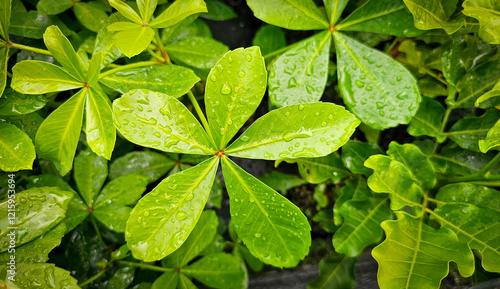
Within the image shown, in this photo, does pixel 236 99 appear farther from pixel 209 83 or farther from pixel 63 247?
pixel 63 247

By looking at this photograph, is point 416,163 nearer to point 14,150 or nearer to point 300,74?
point 300,74

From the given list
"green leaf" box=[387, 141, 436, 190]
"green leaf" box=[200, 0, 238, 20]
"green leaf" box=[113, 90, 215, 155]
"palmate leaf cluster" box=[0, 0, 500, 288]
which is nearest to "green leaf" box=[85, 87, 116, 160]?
"palmate leaf cluster" box=[0, 0, 500, 288]

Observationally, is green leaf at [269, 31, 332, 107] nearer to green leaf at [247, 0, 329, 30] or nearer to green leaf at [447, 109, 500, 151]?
green leaf at [247, 0, 329, 30]

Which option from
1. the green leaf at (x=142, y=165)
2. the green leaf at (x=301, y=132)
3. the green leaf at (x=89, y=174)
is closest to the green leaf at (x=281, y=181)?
the green leaf at (x=142, y=165)

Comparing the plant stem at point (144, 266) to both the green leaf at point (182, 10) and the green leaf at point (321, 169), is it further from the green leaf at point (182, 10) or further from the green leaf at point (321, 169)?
the green leaf at point (182, 10)

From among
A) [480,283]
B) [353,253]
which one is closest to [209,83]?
[353,253]
